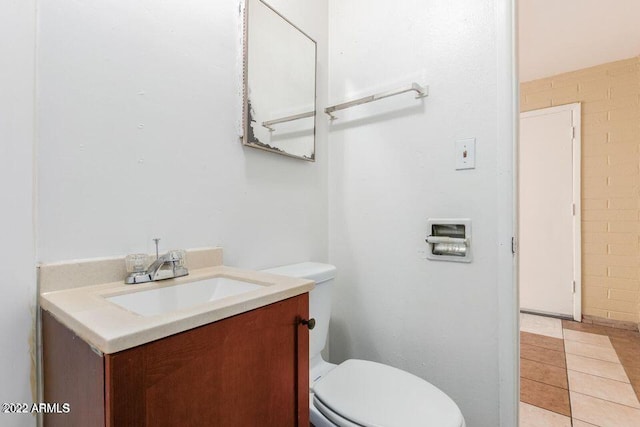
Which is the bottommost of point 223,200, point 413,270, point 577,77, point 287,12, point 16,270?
point 413,270

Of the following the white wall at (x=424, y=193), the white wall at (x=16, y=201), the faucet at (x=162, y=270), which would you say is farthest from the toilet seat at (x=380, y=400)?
the white wall at (x=16, y=201)

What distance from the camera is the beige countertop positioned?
46cm

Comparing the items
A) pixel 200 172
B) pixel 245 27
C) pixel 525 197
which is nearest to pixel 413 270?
pixel 200 172

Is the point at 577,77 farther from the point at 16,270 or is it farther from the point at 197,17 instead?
the point at 16,270

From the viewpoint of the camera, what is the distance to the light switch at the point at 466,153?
118 centimetres

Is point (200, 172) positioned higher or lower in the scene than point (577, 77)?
lower

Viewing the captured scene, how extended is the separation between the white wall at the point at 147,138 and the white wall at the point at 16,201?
1.1 inches

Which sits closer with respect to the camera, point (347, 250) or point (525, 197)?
point (347, 250)

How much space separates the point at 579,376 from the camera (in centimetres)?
183

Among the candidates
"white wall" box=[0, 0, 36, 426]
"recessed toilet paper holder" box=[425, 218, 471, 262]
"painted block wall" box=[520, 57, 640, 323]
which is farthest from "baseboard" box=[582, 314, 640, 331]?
"white wall" box=[0, 0, 36, 426]

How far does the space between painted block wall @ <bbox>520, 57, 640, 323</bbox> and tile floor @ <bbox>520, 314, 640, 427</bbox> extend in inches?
12.5

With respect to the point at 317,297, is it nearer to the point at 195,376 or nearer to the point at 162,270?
the point at 162,270

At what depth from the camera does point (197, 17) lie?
3.35 ft

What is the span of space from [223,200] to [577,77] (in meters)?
3.39
